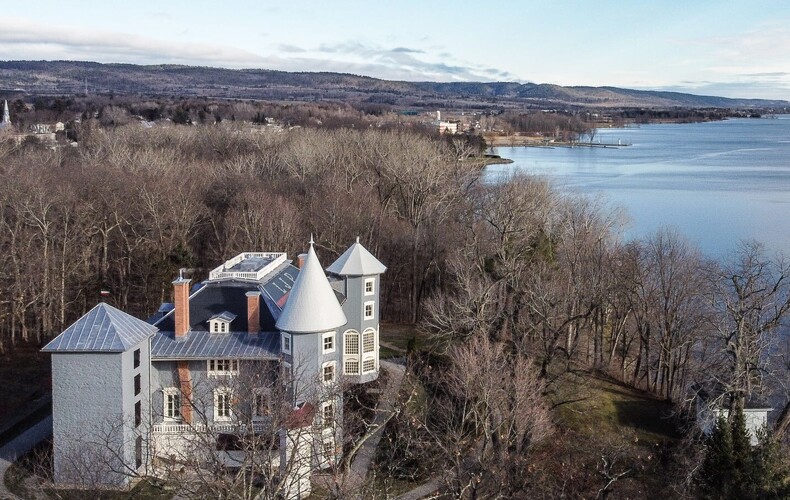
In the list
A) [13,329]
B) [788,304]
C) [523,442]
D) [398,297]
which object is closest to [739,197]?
[398,297]

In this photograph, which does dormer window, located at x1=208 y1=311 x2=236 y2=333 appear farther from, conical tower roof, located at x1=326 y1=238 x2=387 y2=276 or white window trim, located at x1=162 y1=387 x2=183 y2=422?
conical tower roof, located at x1=326 y1=238 x2=387 y2=276

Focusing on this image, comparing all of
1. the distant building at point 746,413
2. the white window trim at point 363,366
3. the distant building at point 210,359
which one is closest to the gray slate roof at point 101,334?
the distant building at point 210,359

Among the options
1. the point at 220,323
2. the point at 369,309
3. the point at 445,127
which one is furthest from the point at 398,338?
the point at 445,127

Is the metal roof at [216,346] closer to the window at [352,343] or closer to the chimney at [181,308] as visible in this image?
the chimney at [181,308]

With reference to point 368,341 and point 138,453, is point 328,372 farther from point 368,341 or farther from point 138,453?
point 138,453

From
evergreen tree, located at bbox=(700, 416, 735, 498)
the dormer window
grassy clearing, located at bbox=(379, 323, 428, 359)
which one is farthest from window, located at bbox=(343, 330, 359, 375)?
evergreen tree, located at bbox=(700, 416, 735, 498)

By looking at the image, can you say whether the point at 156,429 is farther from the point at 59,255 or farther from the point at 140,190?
the point at 140,190
